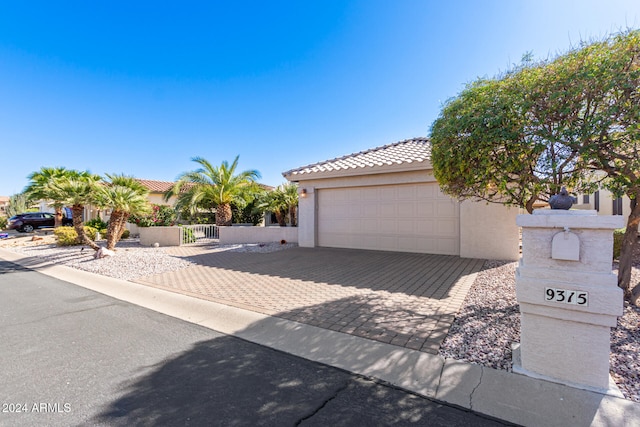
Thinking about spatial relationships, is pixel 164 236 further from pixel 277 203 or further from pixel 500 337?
pixel 500 337

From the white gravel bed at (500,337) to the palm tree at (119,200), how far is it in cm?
1164

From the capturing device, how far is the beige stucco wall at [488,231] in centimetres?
874

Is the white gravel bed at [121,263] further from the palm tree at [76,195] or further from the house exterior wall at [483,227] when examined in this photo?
the house exterior wall at [483,227]

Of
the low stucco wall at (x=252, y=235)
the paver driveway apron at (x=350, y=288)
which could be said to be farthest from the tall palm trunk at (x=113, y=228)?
the low stucco wall at (x=252, y=235)

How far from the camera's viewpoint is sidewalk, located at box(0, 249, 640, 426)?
2.30 meters

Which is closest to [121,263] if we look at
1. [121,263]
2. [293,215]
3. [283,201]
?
[121,263]

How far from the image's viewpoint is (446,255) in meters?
9.82

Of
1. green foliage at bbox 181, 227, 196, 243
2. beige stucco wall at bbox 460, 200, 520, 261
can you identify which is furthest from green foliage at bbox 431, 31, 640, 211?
green foliage at bbox 181, 227, 196, 243

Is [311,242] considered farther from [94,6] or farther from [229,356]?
[94,6]

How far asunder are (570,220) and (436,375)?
202cm

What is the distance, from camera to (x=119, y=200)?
1032cm

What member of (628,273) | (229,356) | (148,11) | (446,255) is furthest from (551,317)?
(148,11)

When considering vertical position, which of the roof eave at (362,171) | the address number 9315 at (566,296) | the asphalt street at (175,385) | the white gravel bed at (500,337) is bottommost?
the asphalt street at (175,385)

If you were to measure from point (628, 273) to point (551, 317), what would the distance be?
9.71ft
